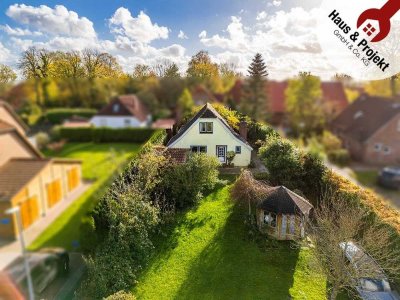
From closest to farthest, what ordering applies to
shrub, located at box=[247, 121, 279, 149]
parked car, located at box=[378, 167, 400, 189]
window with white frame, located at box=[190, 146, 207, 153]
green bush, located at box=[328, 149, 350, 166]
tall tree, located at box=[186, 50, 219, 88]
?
1. parked car, located at box=[378, 167, 400, 189]
2. green bush, located at box=[328, 149, 350, 166]
3. tall tree, located at box=[186, 50, 219, 88]
4. shrub, located at box=[247, 121, 279, 149]
5. window with white frame, located at box=[190, 146, 207, 153]

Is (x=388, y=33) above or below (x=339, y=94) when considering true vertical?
above

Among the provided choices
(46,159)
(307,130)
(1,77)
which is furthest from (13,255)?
(307,130)

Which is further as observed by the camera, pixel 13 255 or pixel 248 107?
pixel 248 107

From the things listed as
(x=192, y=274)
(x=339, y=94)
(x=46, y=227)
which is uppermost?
(x=339, y=94)

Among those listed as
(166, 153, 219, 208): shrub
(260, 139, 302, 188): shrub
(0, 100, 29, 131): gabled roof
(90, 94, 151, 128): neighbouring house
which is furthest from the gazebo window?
(0, 100, 29, 131): gabled roof

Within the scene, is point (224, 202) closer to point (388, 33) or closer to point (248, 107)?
point (248, 107)

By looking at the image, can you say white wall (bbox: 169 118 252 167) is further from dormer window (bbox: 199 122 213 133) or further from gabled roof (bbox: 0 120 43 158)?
gabled roof (bbox: 0 120 43 158)

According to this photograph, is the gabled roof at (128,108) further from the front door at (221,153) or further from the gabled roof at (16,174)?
the front door at (221,153)
